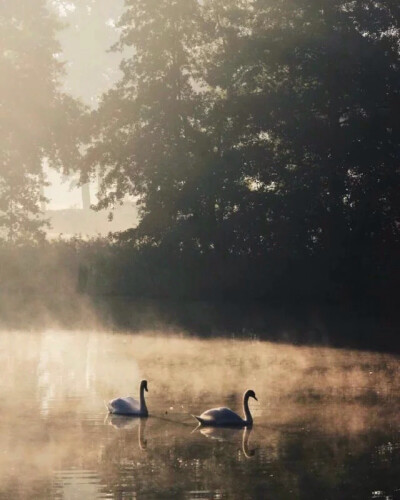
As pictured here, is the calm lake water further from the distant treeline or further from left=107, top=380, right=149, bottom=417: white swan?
the distant treeline

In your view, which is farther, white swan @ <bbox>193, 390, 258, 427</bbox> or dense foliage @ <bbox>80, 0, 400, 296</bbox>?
dense foliage @ <bbox>80, 0, 400, 296</bbox>

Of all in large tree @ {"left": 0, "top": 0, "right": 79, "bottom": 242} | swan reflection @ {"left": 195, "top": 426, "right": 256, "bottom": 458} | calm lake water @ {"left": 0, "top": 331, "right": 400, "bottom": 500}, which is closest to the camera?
calm lake water @ {"left": 0, "top": 331, "right": 400, "bottom": 500}

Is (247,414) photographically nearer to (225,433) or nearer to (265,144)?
(225,433)

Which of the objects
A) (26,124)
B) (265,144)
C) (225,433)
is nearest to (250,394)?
(225,433)

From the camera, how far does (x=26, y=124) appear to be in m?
59.0

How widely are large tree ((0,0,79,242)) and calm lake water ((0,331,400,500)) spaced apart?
73.8ft

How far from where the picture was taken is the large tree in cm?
5812

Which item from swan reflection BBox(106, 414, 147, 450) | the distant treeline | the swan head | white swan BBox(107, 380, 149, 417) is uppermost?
the distant treeline

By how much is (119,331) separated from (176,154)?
1392 centimetres

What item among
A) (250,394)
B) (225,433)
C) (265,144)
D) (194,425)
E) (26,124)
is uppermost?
(26,124)

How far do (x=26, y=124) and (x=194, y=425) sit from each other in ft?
123

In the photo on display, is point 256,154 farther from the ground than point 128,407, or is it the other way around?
point 256,154

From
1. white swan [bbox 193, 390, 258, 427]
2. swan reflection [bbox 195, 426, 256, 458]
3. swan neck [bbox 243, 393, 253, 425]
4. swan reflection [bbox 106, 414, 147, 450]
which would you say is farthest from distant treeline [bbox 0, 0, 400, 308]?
swan reflection [bbox 195, 426, 256, 458]

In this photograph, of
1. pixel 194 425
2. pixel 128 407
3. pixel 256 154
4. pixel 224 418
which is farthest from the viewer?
pixel 256 154
